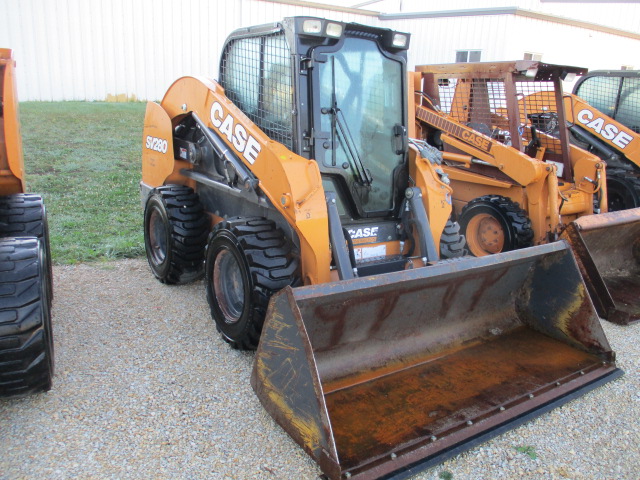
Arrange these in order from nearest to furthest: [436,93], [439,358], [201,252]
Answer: [439,358]
[201,252]
[436,93]

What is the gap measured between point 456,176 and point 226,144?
3487 millimetres

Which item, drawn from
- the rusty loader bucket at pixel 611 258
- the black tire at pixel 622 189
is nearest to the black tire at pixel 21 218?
the rusty loader bucket at pixel 611 258

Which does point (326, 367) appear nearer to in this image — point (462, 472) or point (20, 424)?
point (462, 472)

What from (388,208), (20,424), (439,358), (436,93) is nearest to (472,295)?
(439,358)

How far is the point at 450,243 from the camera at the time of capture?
4520mm

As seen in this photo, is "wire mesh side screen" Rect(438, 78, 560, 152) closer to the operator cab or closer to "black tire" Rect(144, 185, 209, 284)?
the operator cab

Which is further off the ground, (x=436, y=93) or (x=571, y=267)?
(x=436, y=93)

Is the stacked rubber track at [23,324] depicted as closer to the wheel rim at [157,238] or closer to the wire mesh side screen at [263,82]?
the wire mesh side screen at [263,82]

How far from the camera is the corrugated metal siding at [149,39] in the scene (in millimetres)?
14477

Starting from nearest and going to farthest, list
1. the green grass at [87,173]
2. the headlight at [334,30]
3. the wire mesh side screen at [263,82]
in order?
the headlight at [334,30] → the wire mesh side screen at [263,82] → the green grass at [87,173]

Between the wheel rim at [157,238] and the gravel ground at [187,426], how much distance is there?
133 cm

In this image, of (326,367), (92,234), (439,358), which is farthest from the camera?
(92,234)

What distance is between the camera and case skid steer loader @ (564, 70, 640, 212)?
7309mm

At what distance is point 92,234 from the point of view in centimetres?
675
